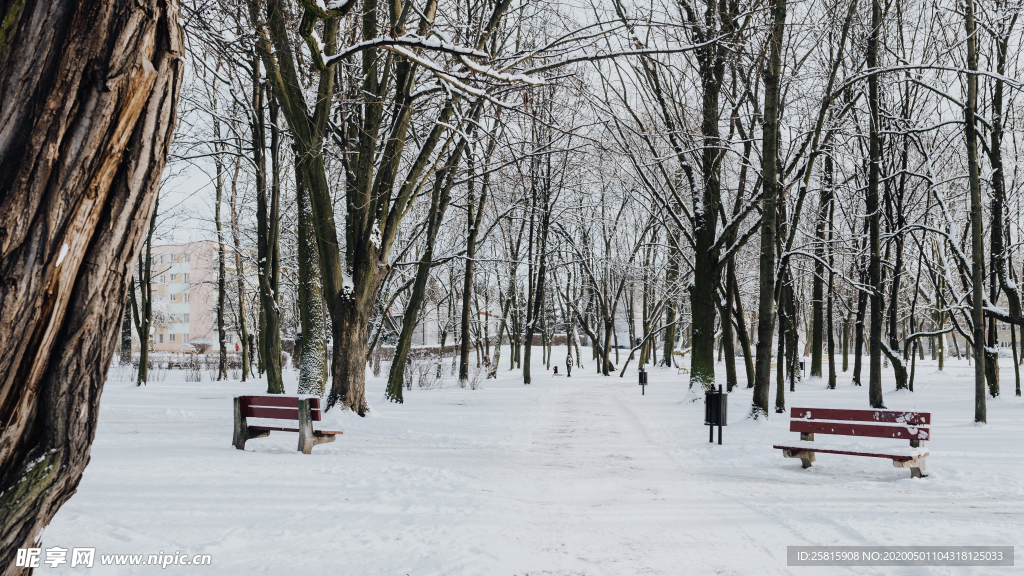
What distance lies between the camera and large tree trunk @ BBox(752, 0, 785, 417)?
1293 centimetres

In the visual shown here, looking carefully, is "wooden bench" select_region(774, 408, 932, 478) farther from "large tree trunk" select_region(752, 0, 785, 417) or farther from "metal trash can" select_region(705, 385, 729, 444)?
"large tree trunk" select_region(752, 0, 785, 417)

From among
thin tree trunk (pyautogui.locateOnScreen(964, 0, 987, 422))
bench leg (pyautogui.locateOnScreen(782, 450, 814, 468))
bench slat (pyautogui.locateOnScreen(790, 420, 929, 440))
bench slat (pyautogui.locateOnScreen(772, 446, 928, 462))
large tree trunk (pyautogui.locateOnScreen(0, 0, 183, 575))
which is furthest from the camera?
thin tree trunk (pyautogui.locateOnScreen(964, 0, 987, 422))

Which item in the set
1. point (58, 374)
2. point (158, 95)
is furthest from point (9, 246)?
point (158, 95)

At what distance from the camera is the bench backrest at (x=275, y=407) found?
9383 millimetres

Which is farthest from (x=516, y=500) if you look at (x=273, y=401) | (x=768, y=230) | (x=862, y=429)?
(x=768, y=230)

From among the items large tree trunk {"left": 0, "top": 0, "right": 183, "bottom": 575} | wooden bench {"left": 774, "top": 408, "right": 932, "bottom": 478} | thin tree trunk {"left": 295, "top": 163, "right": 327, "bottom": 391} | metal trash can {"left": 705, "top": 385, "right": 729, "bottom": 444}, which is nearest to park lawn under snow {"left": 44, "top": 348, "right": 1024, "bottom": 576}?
wooden bench {"left": 774, "top": 408, "right": 932, "bottom": 478}

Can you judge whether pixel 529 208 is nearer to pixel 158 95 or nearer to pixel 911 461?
pixel 911 461

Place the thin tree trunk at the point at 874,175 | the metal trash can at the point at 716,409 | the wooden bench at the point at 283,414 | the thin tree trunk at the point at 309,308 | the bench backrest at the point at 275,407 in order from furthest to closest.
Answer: the thin tree trunk at the point at 874,175 → the thin tree trunk at the point at 309,308 → the metal trash can at the point at 716,409 → the bench backrest at the point at 275,407 → the wooden bench at the point at 283,414

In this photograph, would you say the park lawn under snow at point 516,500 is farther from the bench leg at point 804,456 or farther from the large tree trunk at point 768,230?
the large tree trunk at point 768,230

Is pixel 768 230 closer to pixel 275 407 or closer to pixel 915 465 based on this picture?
pixel 915 465

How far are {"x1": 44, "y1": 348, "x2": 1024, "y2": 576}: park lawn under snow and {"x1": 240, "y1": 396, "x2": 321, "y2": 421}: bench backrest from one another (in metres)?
0.49

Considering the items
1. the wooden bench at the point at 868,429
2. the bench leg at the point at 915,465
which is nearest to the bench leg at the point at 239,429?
the wooden bench at the point at 868,429

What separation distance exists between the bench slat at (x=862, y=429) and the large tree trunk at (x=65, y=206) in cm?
815

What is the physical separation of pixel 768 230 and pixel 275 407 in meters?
9.21
